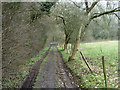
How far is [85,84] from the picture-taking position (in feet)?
19.2

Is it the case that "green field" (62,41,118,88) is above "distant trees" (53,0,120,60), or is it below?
below

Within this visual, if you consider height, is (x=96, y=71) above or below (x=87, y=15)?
Answer: below

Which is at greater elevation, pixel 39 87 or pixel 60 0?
pixel 60 0

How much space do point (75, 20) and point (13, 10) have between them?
6581 millimetres

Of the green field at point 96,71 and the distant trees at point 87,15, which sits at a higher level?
the distant trees at point 87,15

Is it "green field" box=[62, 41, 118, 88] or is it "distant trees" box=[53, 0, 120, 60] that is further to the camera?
"distant trees" box=[53, 0, 120, 60]

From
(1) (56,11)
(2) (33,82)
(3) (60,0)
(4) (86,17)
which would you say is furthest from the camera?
(1) (56,11)

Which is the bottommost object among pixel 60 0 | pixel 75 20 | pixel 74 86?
pixel 74 86

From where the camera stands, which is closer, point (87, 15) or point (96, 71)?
point (96, 71)

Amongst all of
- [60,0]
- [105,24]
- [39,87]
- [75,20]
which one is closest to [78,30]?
[75,20]

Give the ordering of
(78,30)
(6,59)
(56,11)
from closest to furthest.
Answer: (6,59) → (78,30) → (56,11)

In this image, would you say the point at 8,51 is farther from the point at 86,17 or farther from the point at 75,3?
the point at 75,3

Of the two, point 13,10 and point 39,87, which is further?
point 13,10

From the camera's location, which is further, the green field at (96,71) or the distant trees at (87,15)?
the distant trees at (87,15)
